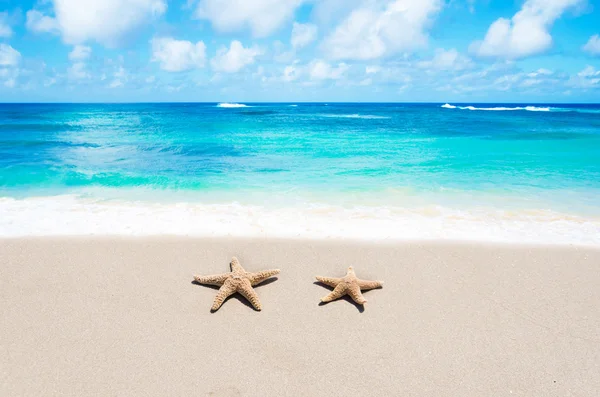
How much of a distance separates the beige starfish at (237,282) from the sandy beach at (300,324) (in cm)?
13

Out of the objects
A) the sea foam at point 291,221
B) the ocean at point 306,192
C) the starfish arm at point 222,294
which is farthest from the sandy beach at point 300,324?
Result: the ocean at point 306,192

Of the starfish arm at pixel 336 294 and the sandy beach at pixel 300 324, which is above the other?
the starfish arm at pixel 336 294

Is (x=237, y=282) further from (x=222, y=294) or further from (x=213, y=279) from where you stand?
(x=213, y=279)

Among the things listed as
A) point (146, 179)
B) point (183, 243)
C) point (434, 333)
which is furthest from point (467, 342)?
point (146, 179)

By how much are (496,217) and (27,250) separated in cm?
896

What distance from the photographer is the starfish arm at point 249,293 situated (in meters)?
4.56

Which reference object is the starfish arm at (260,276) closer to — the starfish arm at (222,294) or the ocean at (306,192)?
the starfish arm at (222,294)

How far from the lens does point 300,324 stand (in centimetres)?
435

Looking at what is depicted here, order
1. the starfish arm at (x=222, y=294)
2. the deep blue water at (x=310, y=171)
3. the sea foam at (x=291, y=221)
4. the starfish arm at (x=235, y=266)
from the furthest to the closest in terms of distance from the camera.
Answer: the deep blue water at (x=310, y=171)
the sea foam at (x=291, y=221)
the starfish arm at (x=235, y=266)
the starfish arm at (x=222, y=294)

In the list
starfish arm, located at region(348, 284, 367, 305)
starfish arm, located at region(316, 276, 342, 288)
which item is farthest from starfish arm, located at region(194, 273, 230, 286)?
starfish arm, located at region(348, 284, 367, 305)

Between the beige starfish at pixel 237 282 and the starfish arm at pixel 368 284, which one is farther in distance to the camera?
the starfish arm at pixel 368 284

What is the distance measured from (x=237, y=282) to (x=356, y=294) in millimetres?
1545

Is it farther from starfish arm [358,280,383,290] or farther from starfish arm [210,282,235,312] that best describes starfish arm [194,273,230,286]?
starfish arm [358,280,383,290]

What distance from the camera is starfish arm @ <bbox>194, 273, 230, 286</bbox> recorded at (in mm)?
4863
